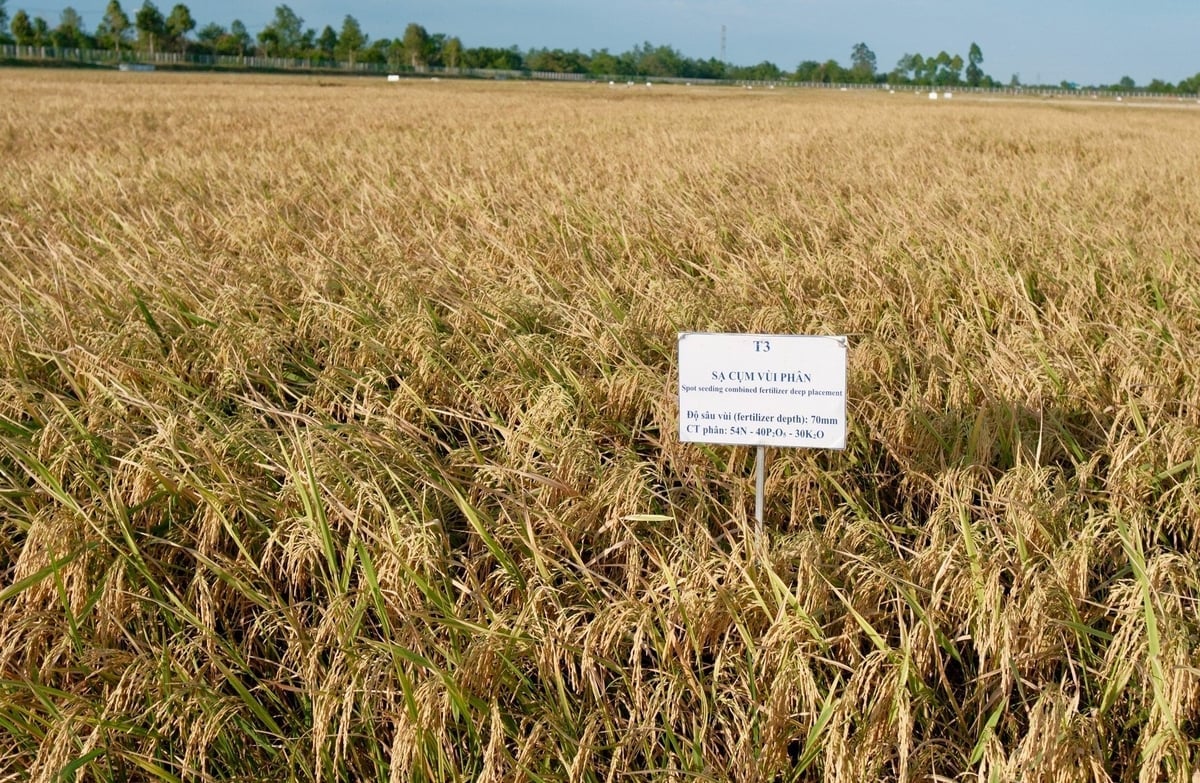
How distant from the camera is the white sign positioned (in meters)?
1.81

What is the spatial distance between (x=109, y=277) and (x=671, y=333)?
2308 millimetres

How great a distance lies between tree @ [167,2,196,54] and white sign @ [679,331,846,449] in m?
92.3

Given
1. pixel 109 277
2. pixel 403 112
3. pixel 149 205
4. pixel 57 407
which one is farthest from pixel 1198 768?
pixel 403 112

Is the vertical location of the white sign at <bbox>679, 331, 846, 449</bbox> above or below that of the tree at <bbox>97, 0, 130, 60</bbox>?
below

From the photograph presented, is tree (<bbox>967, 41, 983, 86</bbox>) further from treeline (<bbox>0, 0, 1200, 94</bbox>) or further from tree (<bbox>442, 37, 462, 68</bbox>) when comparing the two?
tree (<bbox>442, 37, 462, 68</bbox>)

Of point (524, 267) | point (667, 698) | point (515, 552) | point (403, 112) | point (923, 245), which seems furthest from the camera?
point (403, 112)

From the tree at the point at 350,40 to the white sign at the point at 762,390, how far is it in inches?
3679

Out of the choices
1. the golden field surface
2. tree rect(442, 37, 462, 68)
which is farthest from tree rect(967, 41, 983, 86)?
the golden field surface

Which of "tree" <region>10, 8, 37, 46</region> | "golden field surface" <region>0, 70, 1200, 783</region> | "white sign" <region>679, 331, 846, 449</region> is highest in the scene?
"tree" <region>10, 8, 37, 46</region>

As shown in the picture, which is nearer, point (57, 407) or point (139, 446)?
point (139, 446)

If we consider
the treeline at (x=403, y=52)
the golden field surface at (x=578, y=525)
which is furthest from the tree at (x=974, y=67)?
the golden field surface at (x=578, y=525)

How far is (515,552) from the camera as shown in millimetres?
1942

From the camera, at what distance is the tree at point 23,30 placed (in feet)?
233

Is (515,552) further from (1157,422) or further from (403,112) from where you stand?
(403,112)
